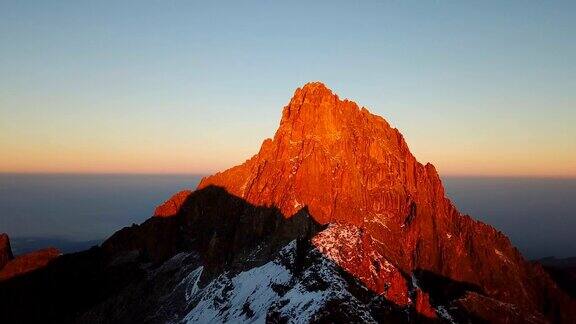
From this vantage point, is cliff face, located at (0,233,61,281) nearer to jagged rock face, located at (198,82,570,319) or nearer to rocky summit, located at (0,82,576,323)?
rocky summit, located at (0,82,576,323)

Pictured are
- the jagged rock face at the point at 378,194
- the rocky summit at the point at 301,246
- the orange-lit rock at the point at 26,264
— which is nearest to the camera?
the rocky summit at the point at 301,246

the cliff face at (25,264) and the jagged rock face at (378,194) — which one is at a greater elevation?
the jagged rock face at (378,194)

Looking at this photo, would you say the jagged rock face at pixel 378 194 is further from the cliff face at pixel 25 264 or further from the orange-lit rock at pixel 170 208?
the cliff face at pixel 25 264

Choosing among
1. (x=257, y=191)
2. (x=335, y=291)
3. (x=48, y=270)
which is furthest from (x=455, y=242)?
(x=48, y=270)

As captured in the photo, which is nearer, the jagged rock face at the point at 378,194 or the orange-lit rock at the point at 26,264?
the jagged rock face at the point at 378,194

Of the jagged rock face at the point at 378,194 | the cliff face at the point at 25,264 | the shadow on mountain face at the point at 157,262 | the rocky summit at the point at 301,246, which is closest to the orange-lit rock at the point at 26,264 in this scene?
the cliff face at the point at 25,264

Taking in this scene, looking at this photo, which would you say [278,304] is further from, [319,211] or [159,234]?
[159,234]

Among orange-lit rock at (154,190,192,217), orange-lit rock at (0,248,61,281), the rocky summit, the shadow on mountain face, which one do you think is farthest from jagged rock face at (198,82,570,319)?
orange-lit rock at (0,248,61,281)
